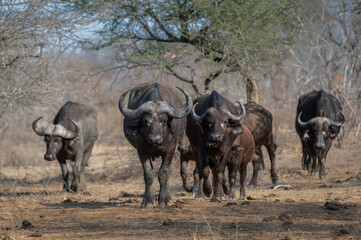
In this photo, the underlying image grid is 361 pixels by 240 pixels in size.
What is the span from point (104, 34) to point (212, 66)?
3.03m

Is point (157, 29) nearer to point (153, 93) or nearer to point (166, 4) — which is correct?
point (166, 4)

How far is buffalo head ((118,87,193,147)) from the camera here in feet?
24.1

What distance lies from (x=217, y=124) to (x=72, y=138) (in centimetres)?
499

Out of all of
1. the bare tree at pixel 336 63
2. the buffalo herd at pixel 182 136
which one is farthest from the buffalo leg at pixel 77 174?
the bare tree at pixel 336 63

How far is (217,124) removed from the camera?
8.09 metres


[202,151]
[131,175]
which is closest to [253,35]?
[131,175]

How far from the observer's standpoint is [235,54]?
44.1 ft

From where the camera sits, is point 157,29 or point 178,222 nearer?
point 178,222

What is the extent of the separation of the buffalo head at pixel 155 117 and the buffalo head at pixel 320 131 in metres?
5.96

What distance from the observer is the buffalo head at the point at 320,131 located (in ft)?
41.9

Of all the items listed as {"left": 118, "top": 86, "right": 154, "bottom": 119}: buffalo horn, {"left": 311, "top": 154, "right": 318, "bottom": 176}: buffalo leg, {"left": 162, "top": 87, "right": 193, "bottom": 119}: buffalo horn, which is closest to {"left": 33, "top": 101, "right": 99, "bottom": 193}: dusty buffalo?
{"left": 118, "top": 86, "right": 154, "bottom": 119}: buffalo horn

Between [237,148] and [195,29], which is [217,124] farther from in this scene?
[195,29]

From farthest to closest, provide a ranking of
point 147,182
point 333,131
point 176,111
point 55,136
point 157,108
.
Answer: point 333,131
point 55,136
point 147,182
point 176,111
point 157,108

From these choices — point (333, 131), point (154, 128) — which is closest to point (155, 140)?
point (154, 128)
